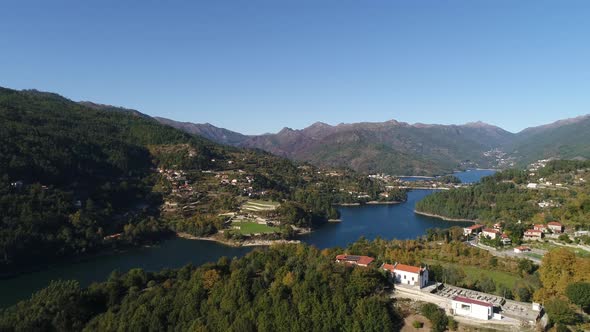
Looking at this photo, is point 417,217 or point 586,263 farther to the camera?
point 417,217

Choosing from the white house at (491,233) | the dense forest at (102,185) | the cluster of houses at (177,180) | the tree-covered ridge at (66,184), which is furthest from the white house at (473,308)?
the cluster of houses at (177,180)

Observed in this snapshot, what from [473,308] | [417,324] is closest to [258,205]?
[417,324]

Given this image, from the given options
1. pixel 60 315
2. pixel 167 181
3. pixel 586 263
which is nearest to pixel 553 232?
pixel 586 263

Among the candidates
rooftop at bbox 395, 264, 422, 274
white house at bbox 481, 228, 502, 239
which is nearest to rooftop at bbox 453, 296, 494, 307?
rooftop at bbox 395, 264, 422, 274

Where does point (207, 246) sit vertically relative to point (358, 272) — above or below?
below

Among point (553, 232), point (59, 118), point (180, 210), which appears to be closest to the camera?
point (553, 232)

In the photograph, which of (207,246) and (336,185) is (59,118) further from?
(336,185)

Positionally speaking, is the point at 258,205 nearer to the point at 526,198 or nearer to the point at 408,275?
the point at 526,198
